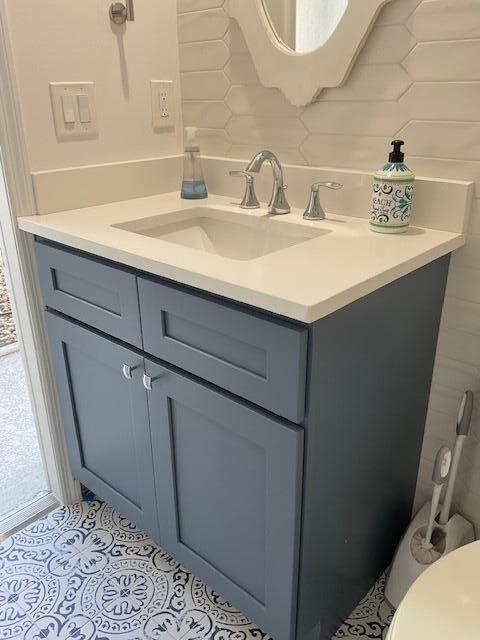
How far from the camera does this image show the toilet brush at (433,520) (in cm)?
113

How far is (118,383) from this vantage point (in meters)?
1.28

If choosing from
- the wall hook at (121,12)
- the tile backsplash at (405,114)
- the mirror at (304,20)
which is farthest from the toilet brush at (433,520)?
the wall hook at (121,12)

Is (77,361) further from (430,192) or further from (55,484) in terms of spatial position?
(430,192)

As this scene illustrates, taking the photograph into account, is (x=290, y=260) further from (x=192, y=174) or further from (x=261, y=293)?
(x=192, y=174)

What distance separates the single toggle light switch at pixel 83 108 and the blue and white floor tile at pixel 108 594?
3.72ft

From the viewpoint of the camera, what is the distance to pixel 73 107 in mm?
1359

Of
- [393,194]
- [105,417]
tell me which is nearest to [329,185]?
[393,194]

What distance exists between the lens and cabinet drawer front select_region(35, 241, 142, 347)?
1139mm

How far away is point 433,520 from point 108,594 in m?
0.82

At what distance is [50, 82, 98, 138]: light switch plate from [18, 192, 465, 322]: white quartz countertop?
9.0 inches

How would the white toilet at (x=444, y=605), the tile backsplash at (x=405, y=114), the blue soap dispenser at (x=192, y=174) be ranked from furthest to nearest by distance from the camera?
1. the blue soap dispenser at (x=192, y=174)
2. the tile backsplash at (x=405, y=114)
3. the white toilet at (x=444, y=605)

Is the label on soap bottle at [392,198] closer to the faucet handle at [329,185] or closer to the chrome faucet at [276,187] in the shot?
the faucet handle at [329,185]

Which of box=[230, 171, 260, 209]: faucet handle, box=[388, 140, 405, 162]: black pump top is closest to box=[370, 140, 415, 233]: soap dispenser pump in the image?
box=[388, 140, 405, 162]: black pump top

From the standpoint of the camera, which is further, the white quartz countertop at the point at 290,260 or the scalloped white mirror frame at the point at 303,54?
the scalloped white mirror frame at the point at 303,54
